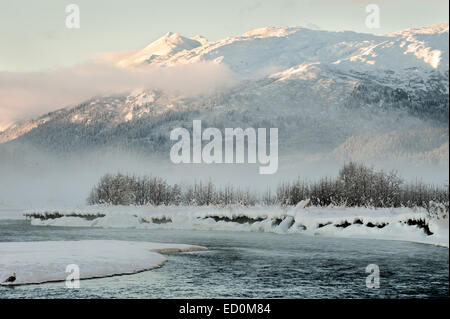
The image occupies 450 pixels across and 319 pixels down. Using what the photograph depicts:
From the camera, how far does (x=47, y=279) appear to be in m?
28.0

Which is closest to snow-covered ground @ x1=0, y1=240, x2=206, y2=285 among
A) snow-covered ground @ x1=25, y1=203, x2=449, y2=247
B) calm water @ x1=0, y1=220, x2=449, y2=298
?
calm water @ x1=0, y1=220, x2=449, y2=298

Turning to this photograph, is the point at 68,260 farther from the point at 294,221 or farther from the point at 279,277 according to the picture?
the point at 294,221

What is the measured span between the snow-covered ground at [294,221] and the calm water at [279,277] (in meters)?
8.67

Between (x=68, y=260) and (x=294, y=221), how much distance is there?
42687mm

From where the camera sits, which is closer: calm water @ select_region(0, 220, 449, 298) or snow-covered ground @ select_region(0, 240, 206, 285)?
calm water @ select_region(0, 220, 449, 298)

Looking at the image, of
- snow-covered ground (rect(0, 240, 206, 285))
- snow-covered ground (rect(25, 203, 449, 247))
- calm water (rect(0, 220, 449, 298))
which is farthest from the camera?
snow-covered ground (rect(25, 203, 449, 247))

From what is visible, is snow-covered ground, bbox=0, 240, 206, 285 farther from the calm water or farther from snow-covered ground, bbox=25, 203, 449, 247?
snow-covered ground, bbox=25, 203, 449, 247

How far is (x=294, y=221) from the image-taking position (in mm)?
71250

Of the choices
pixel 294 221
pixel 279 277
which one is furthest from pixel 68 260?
pixel 294 221

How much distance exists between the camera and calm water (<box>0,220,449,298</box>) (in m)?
25.8

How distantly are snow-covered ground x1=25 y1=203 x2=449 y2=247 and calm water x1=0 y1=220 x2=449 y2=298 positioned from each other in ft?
28.5

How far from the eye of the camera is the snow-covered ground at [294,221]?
54.1 meters

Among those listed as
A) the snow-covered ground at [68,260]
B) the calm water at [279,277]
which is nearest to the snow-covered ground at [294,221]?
the calm water at [279,277]
